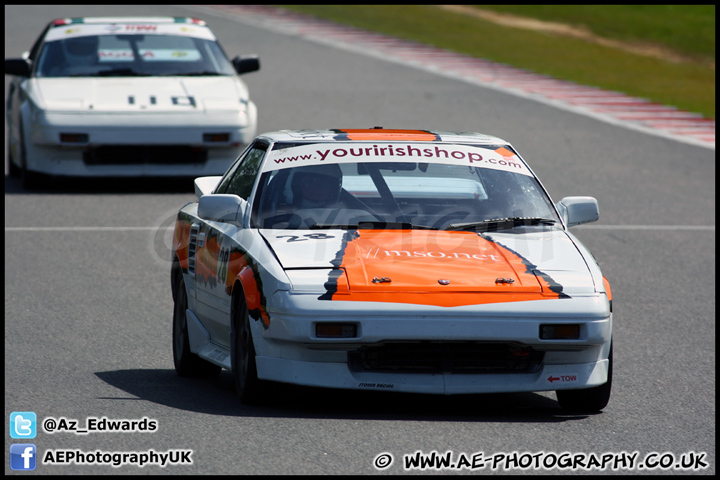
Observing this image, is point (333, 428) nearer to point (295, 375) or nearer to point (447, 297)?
point (295, 375)

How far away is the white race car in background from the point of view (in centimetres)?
1380

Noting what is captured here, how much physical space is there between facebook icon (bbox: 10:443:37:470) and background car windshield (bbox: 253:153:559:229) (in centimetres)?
192

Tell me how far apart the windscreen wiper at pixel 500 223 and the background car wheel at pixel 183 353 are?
1571 millimetres

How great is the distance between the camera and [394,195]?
7.16 meters

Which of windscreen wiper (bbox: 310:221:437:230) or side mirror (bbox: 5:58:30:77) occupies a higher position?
side mirror (bbox: 5:58:30:77)

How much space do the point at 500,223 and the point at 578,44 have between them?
90.0ft

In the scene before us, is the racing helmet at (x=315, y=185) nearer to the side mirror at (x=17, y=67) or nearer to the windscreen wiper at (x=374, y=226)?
the windscreen wiper at (x=374, y=226)

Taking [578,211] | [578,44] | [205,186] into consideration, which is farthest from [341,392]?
[578,44]

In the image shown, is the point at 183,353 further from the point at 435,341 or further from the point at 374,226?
the point at 435,341

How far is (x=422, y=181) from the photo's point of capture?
7230 millimetres

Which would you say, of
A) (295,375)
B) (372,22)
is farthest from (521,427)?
(372,22)

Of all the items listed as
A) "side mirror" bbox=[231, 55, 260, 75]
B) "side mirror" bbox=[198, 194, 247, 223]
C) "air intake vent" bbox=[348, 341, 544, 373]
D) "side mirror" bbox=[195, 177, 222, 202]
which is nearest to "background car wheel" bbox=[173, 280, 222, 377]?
"side mirror" bbox=[195, 177, 222, 202]

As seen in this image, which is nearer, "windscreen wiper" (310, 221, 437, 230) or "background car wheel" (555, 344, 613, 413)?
"background car wheel" (555, 344, 613, 413)

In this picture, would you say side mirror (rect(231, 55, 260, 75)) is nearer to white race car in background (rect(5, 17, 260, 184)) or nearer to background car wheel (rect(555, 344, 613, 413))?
white race car in background (rect(5, 17, 260, 184))
